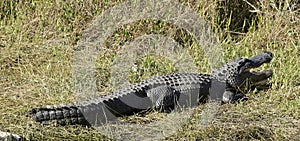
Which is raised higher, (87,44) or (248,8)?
(248,8)

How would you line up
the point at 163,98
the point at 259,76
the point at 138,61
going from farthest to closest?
the point at 138,61 → the point at 259,76 → the point at 163,98

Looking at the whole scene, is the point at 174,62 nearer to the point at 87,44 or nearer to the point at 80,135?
the point at 87,44

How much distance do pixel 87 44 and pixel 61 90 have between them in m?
1.10

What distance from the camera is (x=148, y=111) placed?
14.3 ft

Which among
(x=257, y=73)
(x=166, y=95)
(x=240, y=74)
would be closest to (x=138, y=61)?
(x=166, y=95)

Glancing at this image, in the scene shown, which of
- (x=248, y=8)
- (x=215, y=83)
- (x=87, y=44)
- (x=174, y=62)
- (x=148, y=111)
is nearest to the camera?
(x=148, y=111)

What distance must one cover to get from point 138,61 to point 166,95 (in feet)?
2.58

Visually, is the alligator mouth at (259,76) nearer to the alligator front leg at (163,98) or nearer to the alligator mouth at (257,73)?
the alligator mouth at (257,73)

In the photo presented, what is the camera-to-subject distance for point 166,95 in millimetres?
4430

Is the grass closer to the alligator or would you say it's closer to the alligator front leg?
the alligator

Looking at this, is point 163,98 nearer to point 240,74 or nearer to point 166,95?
point 166,95

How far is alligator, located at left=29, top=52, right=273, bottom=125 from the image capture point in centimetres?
393

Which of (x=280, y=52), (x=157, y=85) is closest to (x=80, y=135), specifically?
(x=157, y=85)

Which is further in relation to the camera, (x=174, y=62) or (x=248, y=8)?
(x=248, y=8)
